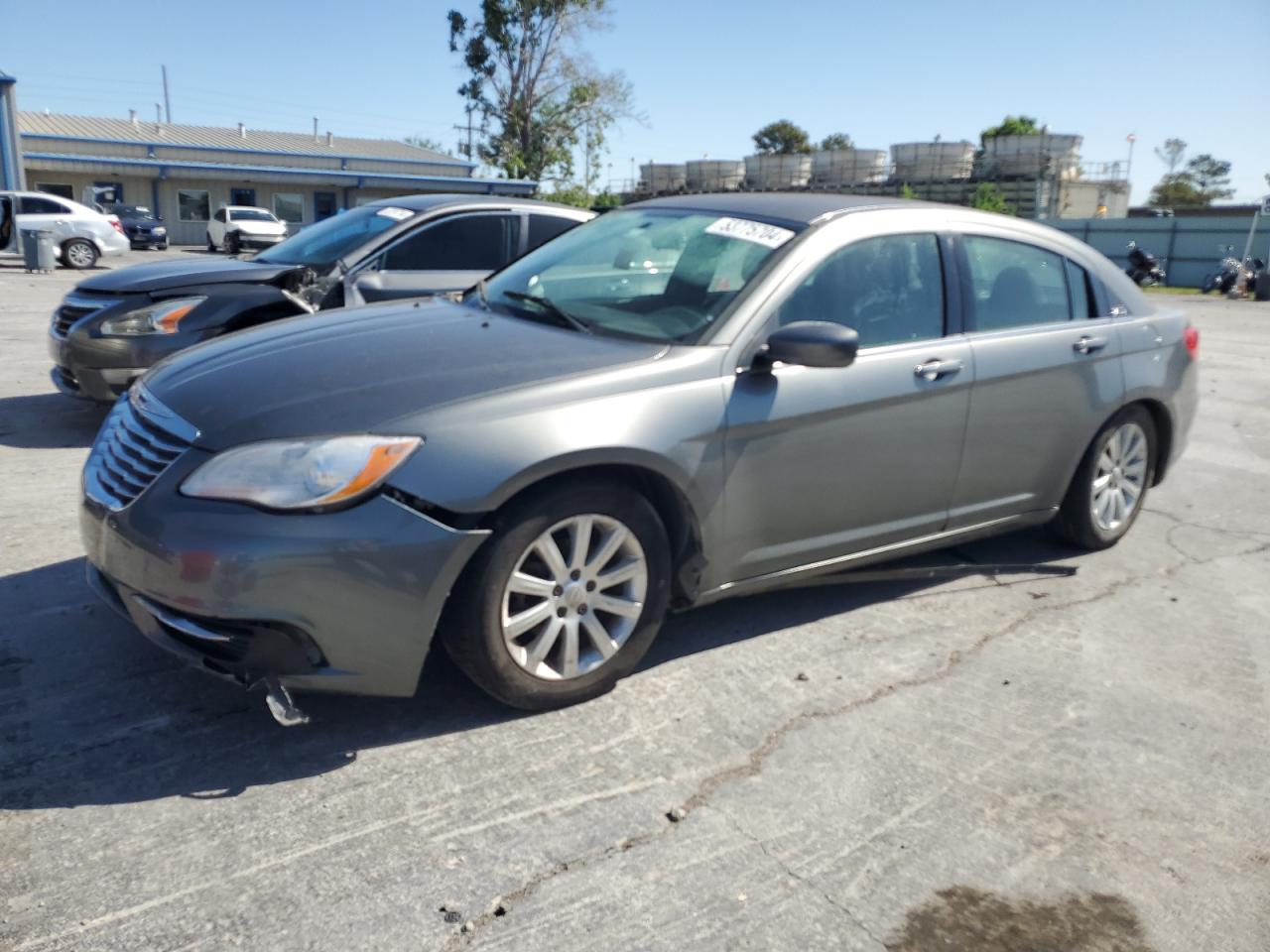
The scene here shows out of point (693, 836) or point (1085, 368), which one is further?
point (1085, 368)

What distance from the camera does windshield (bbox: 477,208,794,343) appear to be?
3.89m

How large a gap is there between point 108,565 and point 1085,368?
12.7 ft

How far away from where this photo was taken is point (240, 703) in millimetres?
3387

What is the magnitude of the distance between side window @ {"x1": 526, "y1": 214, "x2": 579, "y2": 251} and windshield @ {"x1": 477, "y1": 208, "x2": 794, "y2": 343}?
287 cm

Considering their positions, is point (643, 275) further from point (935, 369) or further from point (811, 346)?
point (935, 369)

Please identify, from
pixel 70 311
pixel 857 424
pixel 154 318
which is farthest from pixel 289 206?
pixel 857 424

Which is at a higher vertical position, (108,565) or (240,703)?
(108,565)

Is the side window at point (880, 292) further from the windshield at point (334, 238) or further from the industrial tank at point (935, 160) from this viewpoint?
the industrial tank at point (935, 160)

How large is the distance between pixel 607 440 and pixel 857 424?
3.61 feet

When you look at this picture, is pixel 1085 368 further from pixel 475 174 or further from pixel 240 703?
pixel 475 174

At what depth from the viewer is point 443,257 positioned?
7.21 metres

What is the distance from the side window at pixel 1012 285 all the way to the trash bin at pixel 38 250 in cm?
2344

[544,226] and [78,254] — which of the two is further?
[78,254]

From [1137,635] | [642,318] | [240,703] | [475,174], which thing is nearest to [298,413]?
[240,703]
